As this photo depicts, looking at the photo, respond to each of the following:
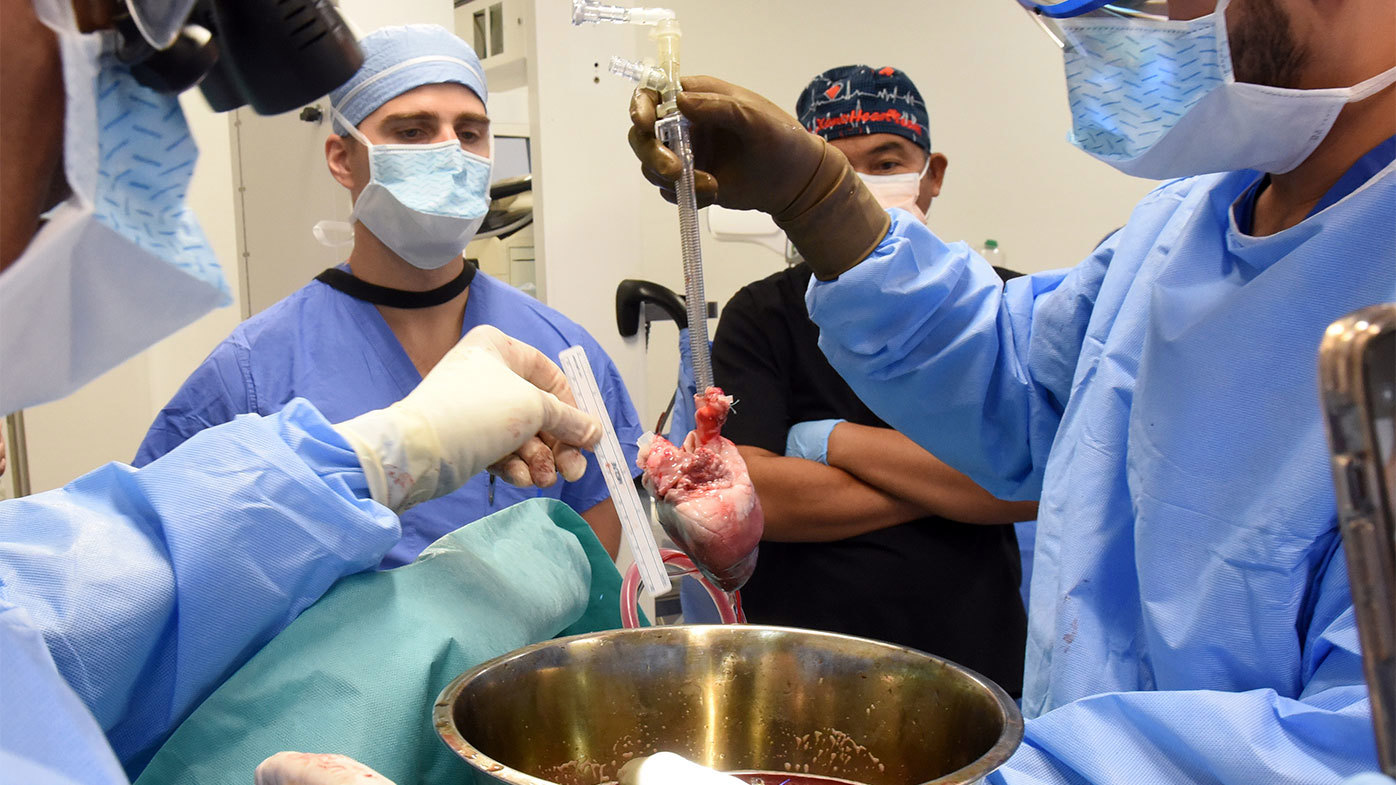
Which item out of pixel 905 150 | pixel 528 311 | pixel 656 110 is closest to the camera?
pixel 656 110

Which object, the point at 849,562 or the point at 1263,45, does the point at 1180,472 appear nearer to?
the point at 1263,45

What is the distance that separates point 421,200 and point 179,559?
108 centimetres

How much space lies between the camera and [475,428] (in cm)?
94

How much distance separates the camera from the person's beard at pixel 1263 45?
80cm

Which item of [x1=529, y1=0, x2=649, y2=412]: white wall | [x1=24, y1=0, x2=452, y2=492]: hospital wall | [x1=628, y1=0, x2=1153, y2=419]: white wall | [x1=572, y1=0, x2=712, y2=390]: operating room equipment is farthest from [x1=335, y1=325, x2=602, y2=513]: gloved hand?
[x1=24, y1=0, x2=452, y2=492]: hospital wall

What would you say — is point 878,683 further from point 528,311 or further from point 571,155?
point 571,155

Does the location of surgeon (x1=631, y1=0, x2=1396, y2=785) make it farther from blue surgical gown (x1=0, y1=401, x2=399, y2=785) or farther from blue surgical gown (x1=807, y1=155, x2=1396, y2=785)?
blue surgical gown (x1=0, y1=401, x2=399, y2=785)

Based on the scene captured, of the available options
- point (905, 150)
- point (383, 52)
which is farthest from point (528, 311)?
point (905, 150)

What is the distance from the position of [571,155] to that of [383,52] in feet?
1.99

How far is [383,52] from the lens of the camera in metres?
1.75

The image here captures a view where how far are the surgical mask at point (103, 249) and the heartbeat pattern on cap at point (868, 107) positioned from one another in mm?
1542

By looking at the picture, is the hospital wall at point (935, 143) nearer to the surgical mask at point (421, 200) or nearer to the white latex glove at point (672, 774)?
the surgical mask at point (421, 200)

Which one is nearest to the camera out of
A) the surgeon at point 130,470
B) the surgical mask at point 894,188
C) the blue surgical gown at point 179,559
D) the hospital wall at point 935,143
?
the surgeon at point 130,470

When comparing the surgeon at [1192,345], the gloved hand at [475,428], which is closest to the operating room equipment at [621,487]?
the gloved hand at [475,428]
